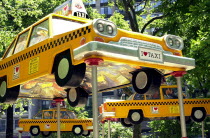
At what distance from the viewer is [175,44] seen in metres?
5.97

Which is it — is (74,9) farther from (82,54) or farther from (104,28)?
(82,54)

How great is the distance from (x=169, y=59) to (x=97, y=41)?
157 cm

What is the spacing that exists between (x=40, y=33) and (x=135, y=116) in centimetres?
769

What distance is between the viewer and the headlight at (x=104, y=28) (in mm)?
4750

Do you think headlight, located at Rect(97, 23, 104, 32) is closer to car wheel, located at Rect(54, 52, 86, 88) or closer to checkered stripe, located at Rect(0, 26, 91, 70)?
checkered stripe, located at Rect(0, 26, 91, 70)

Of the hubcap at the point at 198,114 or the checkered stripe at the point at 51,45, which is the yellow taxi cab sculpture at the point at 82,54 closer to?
the checkered stripe at the point at 51,45

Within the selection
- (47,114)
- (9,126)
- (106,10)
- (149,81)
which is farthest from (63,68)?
(106,10)

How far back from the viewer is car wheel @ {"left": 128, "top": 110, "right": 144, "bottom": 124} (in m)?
12.8

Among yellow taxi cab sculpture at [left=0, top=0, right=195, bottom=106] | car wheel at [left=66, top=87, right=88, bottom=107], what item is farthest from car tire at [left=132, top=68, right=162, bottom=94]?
car wheel at [left=66, top=87, right=88, bottom=107]

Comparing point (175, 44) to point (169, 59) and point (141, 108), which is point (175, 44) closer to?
point (169, 59)

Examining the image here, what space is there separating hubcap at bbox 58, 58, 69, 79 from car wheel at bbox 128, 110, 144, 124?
789cm

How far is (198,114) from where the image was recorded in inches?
509

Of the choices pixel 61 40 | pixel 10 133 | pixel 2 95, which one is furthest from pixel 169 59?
pixel 10 133

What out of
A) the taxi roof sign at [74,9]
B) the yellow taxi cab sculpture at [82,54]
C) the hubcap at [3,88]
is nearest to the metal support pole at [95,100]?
the yellow taxi cab sculpture at [82,54]
